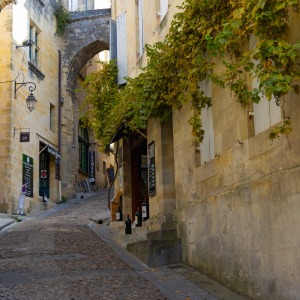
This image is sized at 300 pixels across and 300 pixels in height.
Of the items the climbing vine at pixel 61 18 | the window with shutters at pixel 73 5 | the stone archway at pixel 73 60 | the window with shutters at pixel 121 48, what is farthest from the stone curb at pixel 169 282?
the window with shutters at pixel 73 5

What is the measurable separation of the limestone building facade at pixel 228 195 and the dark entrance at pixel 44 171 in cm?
1328

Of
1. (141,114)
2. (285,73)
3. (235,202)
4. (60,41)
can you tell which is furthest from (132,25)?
(60,41)

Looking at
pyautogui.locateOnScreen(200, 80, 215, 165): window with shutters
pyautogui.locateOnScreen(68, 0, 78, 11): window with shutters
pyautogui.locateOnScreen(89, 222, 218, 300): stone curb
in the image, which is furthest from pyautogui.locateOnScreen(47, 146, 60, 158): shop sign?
pyautogui.locateOnScreen(200, 80, 215, 165): window with shutters

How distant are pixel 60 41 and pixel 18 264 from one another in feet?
66.5

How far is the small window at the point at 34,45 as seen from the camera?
73.8 ft

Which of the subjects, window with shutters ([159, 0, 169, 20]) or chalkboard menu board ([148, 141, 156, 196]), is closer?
window with shutters ([159, 0, 169, 20])

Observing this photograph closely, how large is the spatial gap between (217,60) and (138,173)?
7.30m

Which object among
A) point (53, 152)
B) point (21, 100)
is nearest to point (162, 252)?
point (21, 100)

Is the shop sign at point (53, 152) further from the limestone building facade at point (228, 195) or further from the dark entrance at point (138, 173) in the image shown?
the limestone building facade at point (228, 195)

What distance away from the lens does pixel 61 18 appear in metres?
26.6

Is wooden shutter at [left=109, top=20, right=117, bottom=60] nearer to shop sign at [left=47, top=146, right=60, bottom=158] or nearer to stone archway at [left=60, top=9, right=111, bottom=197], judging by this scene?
shop sign at [left=47, top=146, right=60, bottom=158]

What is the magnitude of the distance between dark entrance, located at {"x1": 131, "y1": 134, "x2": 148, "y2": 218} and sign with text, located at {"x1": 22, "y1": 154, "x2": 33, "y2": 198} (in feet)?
25.5

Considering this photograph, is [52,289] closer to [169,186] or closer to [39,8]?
[169,186]

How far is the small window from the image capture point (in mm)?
22484
